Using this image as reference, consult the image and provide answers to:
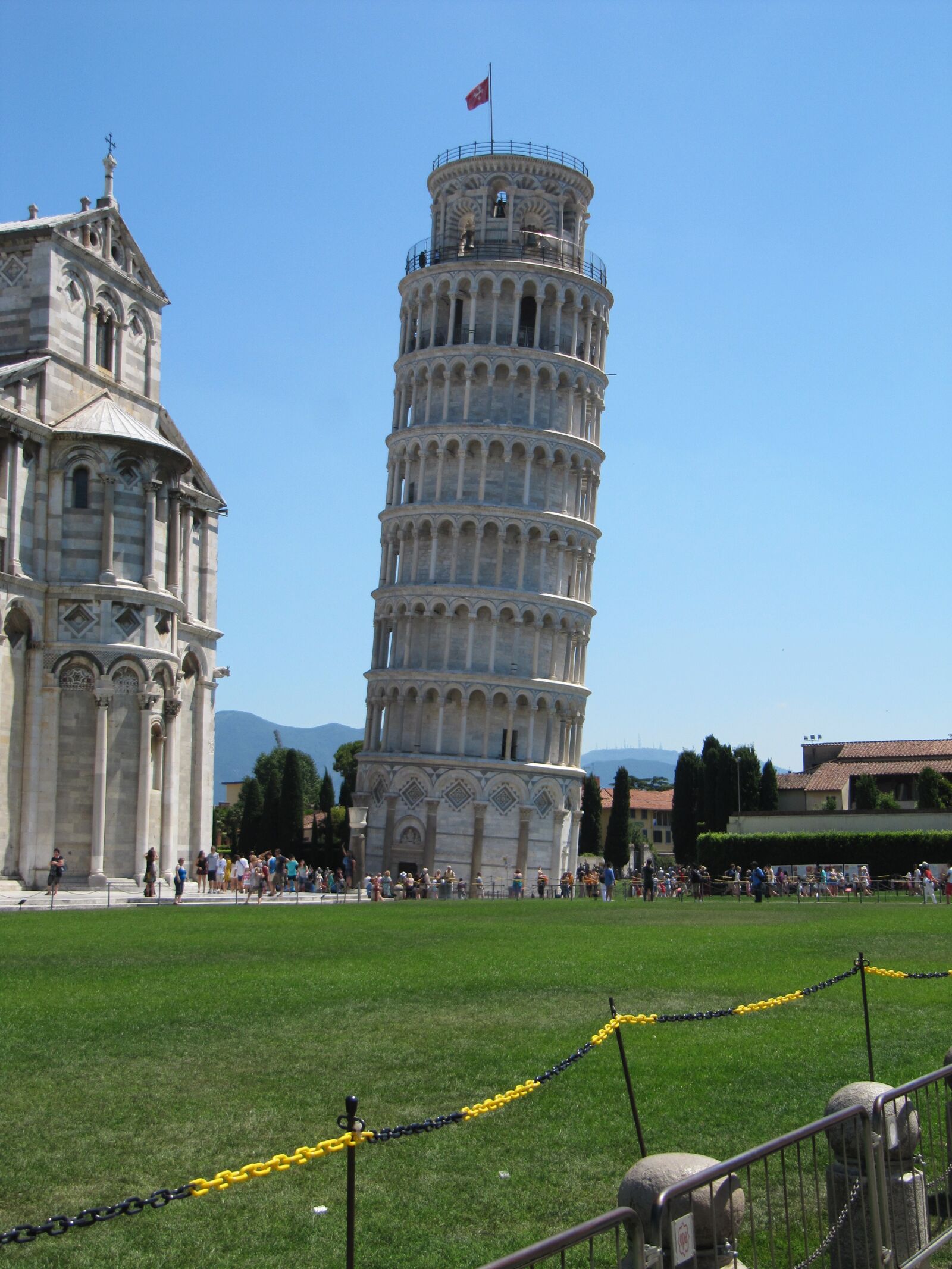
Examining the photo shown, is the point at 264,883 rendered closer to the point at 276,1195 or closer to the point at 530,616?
the point at 530,616

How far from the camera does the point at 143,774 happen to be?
44.2 metres

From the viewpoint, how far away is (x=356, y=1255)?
29.2ft

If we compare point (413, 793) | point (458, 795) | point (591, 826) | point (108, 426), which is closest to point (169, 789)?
point (108, 426)

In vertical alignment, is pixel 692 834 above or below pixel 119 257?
below

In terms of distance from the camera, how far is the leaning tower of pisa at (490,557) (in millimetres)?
71438

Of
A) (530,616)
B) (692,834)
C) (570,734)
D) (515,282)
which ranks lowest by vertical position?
(692,834)

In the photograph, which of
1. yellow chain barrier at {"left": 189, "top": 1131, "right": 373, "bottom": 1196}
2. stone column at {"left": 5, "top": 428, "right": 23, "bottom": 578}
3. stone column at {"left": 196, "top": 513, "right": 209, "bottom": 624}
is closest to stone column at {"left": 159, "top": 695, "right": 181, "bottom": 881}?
stone column at {"left": 5, "top": 428, "right": 23, "bottom": 578}

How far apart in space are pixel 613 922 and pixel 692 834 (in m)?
65.0

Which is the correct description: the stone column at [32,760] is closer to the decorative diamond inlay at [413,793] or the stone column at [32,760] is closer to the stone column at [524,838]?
the decorative diamond inlay at [413,793]

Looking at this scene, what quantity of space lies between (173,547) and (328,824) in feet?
152

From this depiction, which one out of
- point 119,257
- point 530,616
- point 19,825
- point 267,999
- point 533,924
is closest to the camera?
point 267,999

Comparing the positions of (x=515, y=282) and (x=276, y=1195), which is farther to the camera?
(x=515, y=282)

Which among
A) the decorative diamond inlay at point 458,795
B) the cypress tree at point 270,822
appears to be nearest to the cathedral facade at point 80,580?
the decorative diamond inlay at point 458,795

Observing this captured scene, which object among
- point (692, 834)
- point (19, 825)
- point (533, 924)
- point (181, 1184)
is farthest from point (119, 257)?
point (692, 834)
